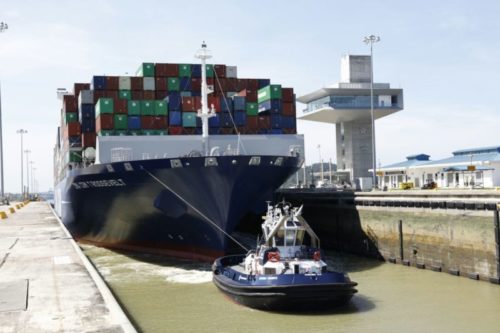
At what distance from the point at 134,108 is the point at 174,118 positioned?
8.78 feet

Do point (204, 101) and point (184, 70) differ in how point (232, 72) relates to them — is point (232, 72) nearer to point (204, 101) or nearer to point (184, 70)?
point (184, 70)

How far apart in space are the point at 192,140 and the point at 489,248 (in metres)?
19.3

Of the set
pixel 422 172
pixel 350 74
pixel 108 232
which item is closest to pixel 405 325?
pixel 108 232

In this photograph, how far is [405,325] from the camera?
1560 cm

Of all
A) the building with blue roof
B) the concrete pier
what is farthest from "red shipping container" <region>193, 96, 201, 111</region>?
the building with blue roof

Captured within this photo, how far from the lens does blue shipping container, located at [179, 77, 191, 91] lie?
40969 millimetres

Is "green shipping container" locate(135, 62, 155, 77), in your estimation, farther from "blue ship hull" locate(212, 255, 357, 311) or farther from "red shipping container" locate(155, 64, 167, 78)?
"blue ship hull" locate(212, 255, 357, 311)

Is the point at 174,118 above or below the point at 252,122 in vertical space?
above

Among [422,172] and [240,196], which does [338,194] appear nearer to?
[240,196]

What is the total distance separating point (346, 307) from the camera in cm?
1759

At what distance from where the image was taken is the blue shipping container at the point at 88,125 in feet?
125

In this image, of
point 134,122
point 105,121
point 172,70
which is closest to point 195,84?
point 172,70

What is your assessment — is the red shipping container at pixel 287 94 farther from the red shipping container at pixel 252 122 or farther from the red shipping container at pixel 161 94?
the red shipping container at pixel 161 94

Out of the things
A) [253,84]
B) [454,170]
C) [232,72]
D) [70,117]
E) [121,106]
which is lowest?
[454,170]
